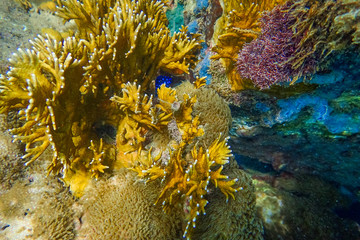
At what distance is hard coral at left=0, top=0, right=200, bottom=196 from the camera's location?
221 cm

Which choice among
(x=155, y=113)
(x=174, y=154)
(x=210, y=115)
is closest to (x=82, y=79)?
(x=155, y=113)

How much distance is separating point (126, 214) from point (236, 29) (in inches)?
118

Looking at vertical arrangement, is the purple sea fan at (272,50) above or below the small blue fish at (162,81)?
above

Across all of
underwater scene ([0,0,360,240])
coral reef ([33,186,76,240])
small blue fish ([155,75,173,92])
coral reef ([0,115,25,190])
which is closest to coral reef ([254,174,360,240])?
underwater scene ([0,0,360,240])

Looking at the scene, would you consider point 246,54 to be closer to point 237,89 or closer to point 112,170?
point 237,89

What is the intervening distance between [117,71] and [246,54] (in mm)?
1935

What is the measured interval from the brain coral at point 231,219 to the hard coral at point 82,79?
1.61m

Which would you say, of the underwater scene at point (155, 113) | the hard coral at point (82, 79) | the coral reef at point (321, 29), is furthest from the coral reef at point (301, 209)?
the hard coral at point (82, 79)

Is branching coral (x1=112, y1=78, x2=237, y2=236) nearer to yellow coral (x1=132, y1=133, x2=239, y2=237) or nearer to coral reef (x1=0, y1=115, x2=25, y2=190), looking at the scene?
yellow coral (x1=132, y1=133, x2=239, y2=237)

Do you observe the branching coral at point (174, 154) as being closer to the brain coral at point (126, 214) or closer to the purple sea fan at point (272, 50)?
the brain coral at point (126, 214)

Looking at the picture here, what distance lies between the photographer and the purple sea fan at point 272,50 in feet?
8.00

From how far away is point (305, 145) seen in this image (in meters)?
4.04

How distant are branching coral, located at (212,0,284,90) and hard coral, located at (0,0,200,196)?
0.66 metres

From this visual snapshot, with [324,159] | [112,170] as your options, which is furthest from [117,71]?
[324,159]
